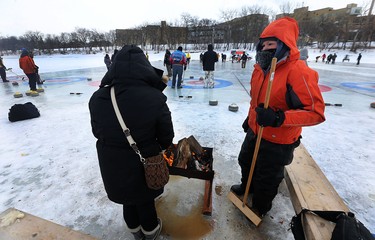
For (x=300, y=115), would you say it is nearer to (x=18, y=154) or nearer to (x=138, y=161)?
(x=138, y=161)

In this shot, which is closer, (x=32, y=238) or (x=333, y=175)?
(x=32, y=238)

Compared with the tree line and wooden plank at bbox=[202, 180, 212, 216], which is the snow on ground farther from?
the tree line

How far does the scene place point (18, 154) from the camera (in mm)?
3842

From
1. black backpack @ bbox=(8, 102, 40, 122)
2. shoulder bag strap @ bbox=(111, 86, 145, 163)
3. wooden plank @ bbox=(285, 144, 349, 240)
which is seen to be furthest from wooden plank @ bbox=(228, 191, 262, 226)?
black backpack @ bbox=(8, 102, 40, 122)

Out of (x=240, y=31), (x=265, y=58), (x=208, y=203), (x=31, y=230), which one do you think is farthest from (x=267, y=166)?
(x=240, y=31)

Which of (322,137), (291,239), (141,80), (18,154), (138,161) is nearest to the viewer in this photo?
(141,80)

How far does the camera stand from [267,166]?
204 cm

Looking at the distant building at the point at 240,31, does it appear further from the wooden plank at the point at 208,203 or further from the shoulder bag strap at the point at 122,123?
the shoulder bag strap at the point at 122,123

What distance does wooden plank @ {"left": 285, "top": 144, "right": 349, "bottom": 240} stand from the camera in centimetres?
162

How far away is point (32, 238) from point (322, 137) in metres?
5.16

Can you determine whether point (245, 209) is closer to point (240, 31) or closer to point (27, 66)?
point (27, 66)

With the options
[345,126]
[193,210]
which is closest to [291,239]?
[193,210]

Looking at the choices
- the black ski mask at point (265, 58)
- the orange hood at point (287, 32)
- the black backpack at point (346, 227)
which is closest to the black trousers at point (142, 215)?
the black backpack at point (346, 227)

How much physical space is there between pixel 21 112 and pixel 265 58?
251 inches
